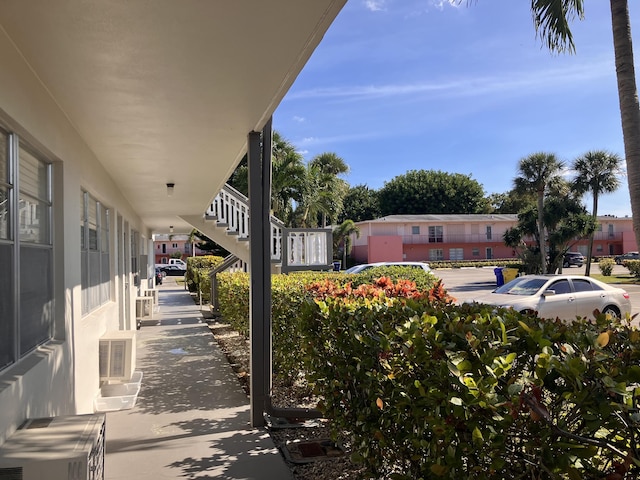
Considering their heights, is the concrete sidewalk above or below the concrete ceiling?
below

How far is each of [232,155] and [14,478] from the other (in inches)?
180

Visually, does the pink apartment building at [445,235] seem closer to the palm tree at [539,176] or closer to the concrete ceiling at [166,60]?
the palm tree at [539,176]

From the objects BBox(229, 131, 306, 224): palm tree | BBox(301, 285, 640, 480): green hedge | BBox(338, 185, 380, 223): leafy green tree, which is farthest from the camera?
BBox(338, 185, 380, 223): leafy green tree

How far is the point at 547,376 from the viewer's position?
2.04m

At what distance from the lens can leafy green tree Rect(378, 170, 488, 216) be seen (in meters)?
62.8

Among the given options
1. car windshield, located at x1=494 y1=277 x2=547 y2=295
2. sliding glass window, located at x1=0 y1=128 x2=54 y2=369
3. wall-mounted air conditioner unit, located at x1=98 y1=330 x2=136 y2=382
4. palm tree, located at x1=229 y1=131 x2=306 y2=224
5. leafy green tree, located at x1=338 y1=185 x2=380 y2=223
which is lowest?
wall-mounted air conditioner unit, located at x1=98 y1=330 x2=136 y2=382

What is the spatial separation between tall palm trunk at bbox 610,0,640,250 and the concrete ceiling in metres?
5.22

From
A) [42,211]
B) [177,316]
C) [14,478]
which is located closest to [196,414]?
[42,211]

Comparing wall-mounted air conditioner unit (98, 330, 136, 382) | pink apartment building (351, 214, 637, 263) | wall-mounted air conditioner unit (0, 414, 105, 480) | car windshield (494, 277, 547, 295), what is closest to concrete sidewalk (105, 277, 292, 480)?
wall-mounted air conditioner unit (98, 330, 136, 382)

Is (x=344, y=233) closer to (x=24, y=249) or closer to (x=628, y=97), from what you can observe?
(x=628, y=97)

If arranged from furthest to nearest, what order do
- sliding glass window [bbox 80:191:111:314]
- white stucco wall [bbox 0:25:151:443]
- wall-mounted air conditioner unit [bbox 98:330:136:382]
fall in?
wall-mounted air conditioner unit [bbox 98:330:136:382], sliding glass window [bbox 80:191:111:314], white stucco wall [bbox 0:25:151:443]

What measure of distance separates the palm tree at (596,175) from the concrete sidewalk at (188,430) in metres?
31.1

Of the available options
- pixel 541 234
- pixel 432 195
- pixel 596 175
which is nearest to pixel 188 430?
pixel 541 234

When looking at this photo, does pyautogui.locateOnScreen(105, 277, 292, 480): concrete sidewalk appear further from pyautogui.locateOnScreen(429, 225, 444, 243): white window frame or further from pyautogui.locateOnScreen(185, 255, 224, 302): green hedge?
pyautogui.locateOnScreen(429, 225, 444, 243): white window frame
